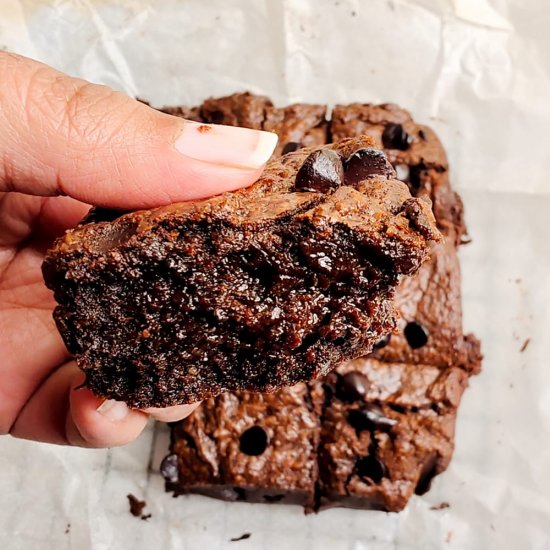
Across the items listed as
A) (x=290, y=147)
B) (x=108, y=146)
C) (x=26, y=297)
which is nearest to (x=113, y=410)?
(x=26, y=297)

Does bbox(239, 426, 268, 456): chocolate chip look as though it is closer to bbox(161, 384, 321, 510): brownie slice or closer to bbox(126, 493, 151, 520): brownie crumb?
bbox(161, 384, 321, 510): brownie slice

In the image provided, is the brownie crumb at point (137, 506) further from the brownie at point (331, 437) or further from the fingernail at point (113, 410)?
the fingernail at point (113, 410)

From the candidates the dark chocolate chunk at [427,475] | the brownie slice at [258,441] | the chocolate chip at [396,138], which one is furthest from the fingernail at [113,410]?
the chocolate chip at [396,138]

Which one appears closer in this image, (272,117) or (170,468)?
(170,468)

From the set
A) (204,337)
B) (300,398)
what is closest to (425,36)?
(300,398)

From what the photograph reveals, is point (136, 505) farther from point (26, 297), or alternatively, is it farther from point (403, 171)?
point (403, 171)
